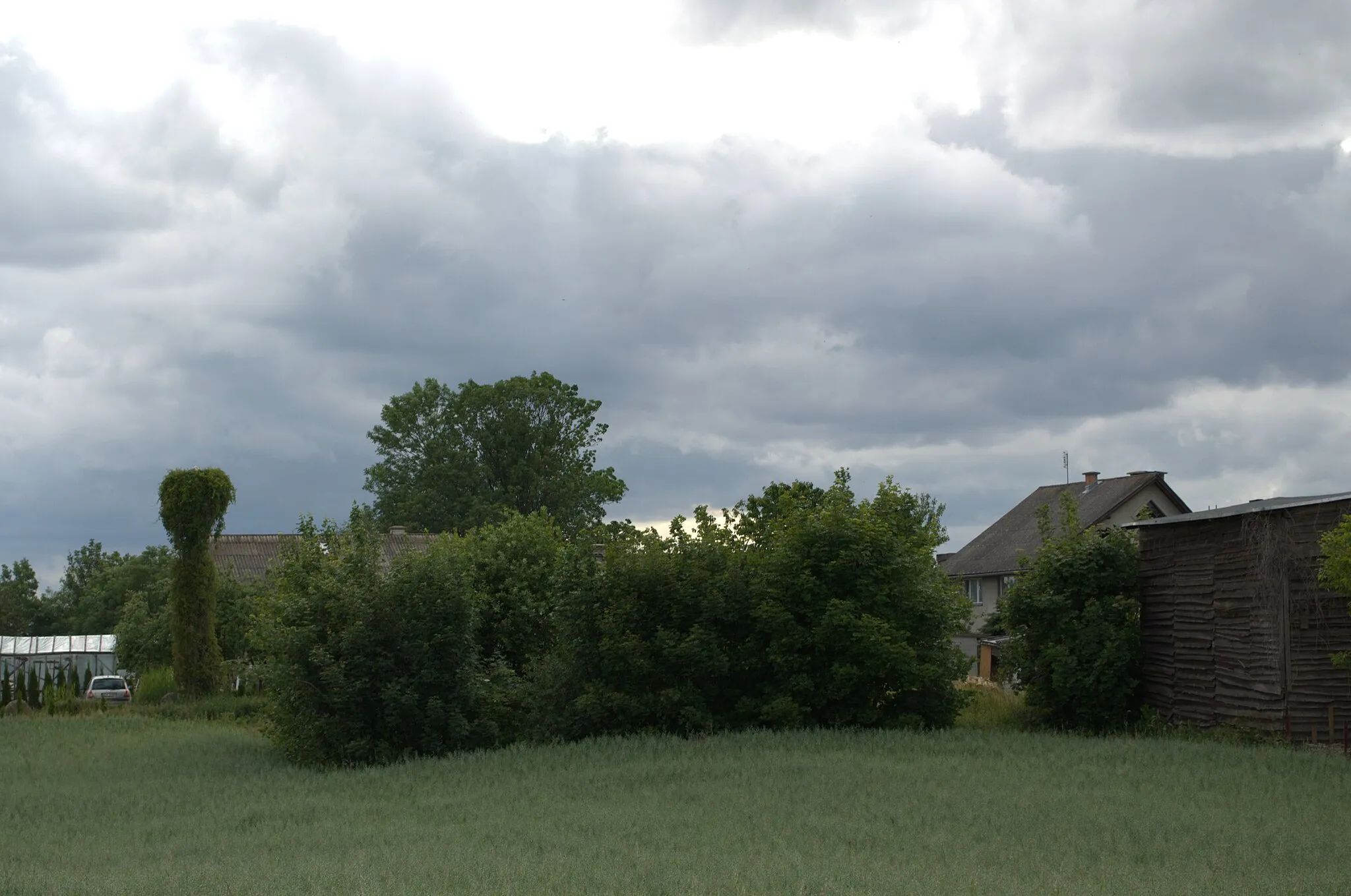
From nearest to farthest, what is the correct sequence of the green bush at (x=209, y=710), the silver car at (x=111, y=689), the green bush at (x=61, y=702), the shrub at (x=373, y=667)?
the shrub at (x=373, y=667), the green bush at (x=209, y=710), the green bush at (x=61, y=702), the silver car at (x=111, y=689)

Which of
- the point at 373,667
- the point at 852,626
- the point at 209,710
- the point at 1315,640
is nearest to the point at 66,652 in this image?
the point at 209,710

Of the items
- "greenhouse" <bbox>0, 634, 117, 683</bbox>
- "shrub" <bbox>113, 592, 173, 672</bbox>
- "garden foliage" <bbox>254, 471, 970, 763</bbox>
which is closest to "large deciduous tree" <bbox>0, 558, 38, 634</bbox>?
"greenhouse" <bbox>0, 634, 117, 683</bbox>

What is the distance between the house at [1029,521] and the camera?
52.8 metres

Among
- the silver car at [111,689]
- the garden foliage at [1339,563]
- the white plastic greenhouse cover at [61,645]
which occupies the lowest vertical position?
the silver car at [111,689]

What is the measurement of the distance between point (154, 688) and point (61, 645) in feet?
92.4

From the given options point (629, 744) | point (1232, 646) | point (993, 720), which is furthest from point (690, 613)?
point (1232, 646)

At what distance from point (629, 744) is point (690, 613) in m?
3.96

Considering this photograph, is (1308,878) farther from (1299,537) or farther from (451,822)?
(1299,537)

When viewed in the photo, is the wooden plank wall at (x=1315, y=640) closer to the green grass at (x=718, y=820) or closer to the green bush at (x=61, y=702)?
the green grass at (x=718, y=820)

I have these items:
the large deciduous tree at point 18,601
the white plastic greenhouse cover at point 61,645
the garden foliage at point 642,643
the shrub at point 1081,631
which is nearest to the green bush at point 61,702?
the garden foliage at point 642,643

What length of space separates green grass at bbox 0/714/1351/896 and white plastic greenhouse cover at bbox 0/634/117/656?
38.0 metres

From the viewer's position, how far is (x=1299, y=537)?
21062 mm

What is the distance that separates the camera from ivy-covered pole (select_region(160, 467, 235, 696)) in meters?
33.2

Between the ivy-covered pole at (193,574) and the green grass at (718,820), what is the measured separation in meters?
11.8
